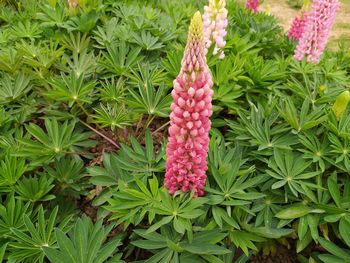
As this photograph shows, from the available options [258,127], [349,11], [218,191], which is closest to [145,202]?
[218,191]

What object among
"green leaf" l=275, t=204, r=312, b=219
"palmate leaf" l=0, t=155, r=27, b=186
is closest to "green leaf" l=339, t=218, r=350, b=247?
"green leaf" l=275, t=204, r=312, b=219

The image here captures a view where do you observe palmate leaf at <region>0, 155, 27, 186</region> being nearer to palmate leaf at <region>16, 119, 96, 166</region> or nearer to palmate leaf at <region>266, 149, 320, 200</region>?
palmate leaf at <region>16, 119, 96, 166</region>

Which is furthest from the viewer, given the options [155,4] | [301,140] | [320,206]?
[155,4]

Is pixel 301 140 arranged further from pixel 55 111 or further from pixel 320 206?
pixel 55 111

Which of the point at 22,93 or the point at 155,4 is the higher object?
the point at 155,4

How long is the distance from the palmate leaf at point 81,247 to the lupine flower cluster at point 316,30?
2111 mm

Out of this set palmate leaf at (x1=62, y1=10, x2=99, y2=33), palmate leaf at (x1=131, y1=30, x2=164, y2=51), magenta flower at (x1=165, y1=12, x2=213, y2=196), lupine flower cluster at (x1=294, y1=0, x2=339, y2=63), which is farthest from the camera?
lupine flower cluster at (x1=294, y1=0, x2=339, y2=63)

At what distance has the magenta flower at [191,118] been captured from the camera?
1.41m

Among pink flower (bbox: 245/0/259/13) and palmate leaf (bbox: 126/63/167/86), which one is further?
pink flower (bbox: 245/0/259/13)

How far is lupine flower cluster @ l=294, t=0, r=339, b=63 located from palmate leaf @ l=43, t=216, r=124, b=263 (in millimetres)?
2111

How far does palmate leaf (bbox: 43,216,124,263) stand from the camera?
1.43 meters

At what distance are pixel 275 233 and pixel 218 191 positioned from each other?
32cm

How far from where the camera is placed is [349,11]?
7012 mm

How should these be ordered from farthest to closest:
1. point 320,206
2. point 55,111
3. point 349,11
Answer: point 349,11, point 55,111, point 320,206
